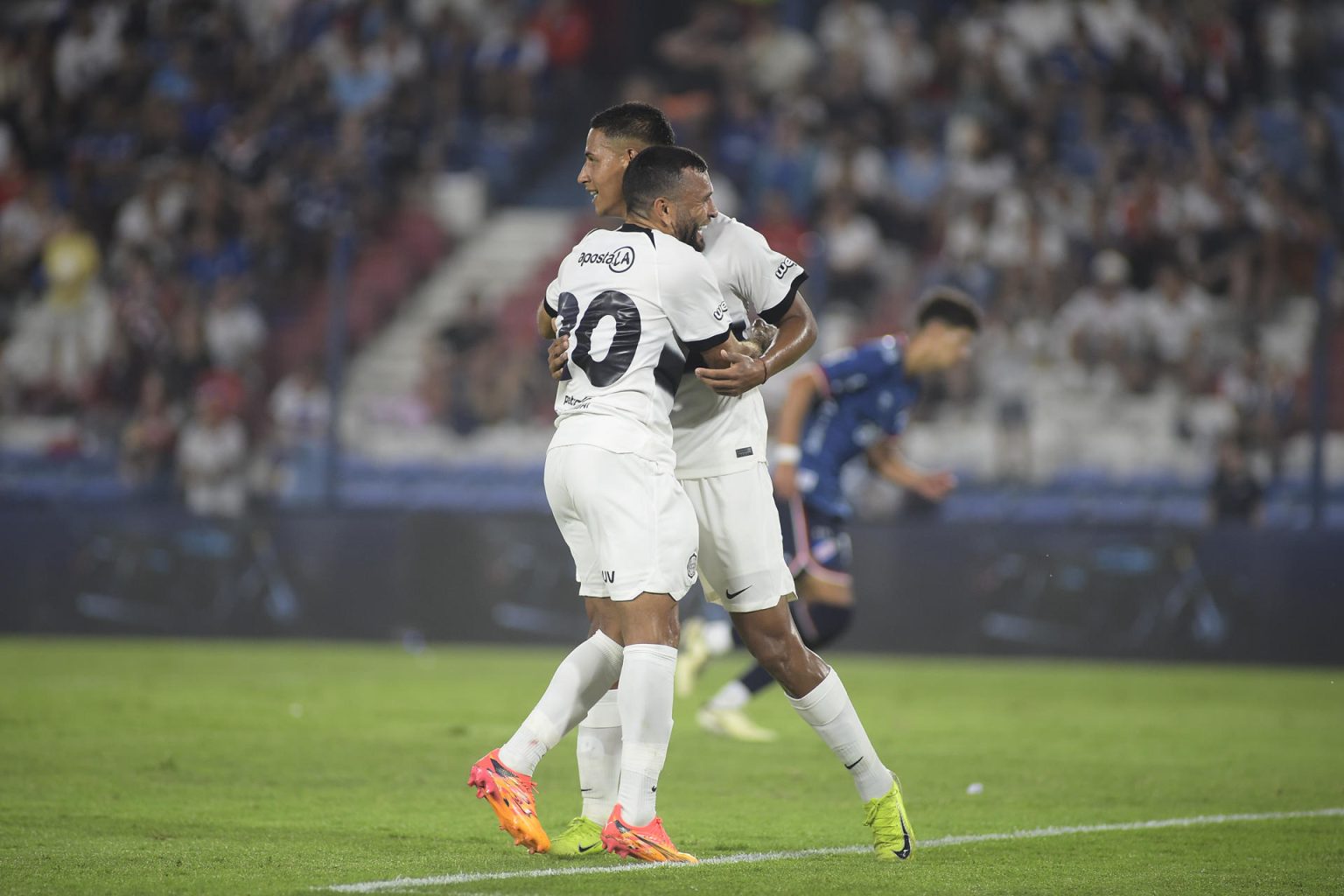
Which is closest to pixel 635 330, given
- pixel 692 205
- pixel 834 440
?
pixel 692 205

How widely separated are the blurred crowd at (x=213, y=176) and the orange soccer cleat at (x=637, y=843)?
10.3m

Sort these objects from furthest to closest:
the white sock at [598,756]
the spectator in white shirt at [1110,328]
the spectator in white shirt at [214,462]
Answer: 1. the spectator in white shirt at [214,462]
2. the spectator in white shirt at [1110,328]
3. the white sock at [598,756]

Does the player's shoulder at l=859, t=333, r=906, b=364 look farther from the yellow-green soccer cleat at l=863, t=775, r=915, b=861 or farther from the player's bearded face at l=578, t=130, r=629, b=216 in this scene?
the yellow-green soccer cleat at l=863, t=775, r=915, b=861

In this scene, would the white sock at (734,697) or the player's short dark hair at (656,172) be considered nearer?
the player's short dark hair at (656,172)

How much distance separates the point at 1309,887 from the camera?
5312mm

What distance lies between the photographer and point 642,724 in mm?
5457

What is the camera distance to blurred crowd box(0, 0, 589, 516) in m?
15.6

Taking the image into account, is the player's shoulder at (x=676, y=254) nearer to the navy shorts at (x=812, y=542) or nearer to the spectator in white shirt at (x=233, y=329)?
the navy shorts at (x=812, y=542)

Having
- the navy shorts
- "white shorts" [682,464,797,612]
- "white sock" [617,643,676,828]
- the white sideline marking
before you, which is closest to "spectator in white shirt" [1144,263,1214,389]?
the navy shorts

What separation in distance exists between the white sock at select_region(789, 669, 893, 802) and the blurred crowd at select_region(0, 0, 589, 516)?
33.2 feet

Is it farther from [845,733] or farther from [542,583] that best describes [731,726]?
[542,583]

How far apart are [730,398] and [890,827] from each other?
147 centimetres

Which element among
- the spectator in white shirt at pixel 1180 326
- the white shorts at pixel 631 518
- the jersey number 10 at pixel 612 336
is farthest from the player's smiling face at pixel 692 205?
the spectator in white shirt at pixel 1180 326

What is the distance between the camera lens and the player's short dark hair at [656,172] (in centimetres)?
563
